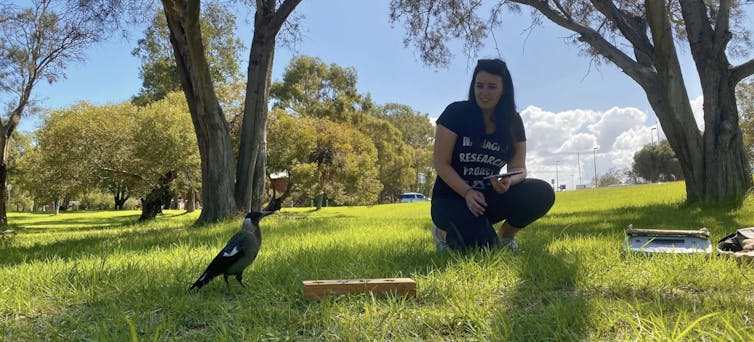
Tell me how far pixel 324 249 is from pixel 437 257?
3.56ft

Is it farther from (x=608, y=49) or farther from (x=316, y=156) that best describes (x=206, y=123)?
(x=316, y=156)

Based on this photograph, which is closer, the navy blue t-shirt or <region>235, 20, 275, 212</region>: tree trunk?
the navy blue t-shirt

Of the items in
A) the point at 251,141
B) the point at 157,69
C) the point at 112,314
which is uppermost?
the point at 157,69

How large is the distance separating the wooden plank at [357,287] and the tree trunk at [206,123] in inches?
260

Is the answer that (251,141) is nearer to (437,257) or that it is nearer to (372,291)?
(437,257)

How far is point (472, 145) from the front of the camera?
3447mm

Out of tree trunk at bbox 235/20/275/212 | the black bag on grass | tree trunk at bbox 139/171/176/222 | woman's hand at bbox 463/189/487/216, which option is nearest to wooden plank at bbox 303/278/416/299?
woman's hand at bbox 463/189/487/216

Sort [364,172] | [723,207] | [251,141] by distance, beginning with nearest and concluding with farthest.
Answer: [723,207], [251,141], [364,172]

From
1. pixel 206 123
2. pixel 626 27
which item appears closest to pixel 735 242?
pixel 626 27

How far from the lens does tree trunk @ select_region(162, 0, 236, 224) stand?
26.6 feet

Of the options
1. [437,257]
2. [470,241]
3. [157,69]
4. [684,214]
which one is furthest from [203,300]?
[157,69]

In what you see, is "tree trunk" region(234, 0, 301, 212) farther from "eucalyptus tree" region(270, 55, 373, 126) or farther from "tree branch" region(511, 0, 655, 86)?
"eucalyptus tree" region(270, 55, 373, 126)

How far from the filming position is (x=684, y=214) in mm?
6871

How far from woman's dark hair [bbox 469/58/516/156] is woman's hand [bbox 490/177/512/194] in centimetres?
45
